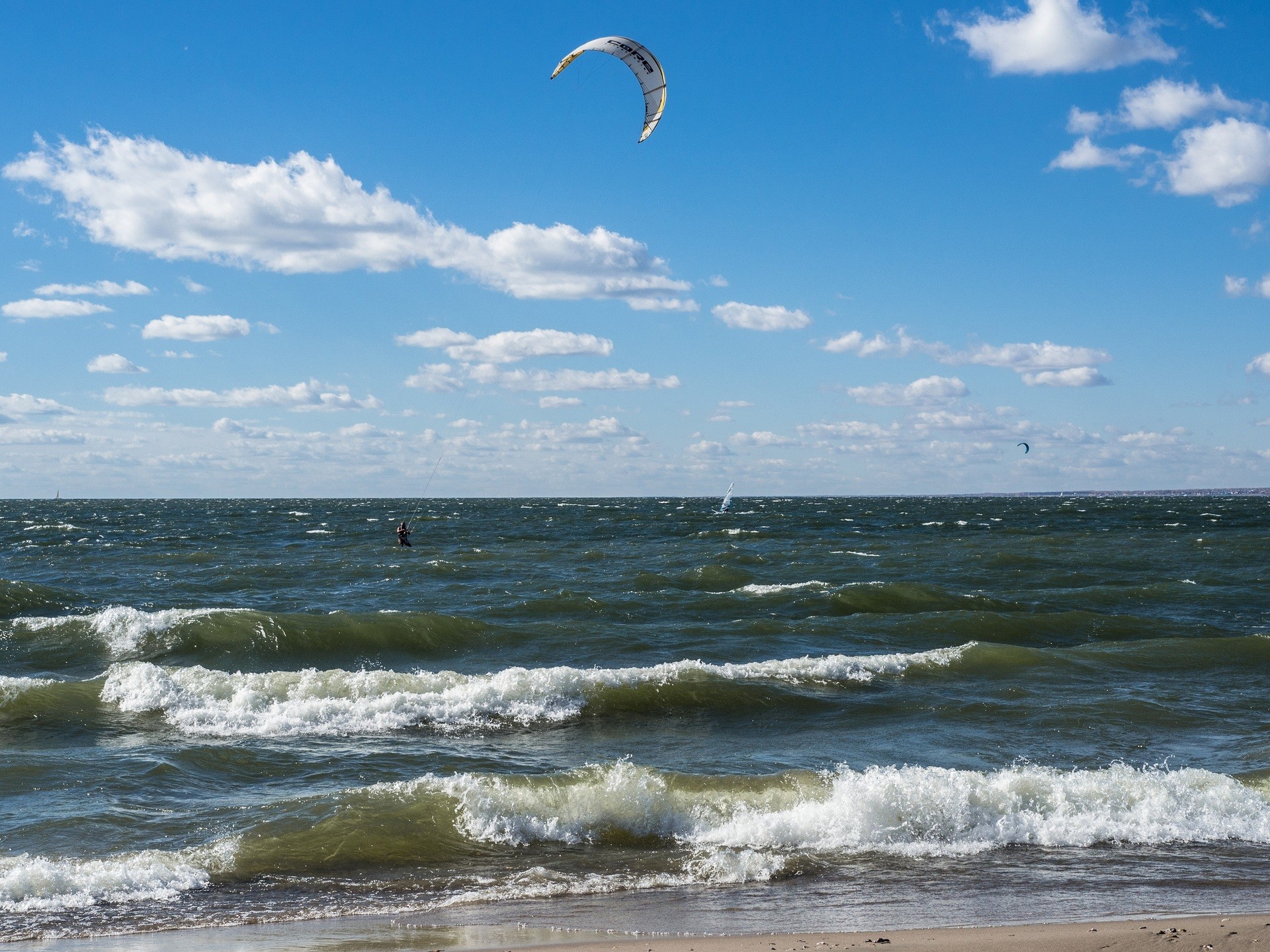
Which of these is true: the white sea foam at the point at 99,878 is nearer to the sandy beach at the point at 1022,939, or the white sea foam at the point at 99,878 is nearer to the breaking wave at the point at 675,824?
the breaking wave at the point at 675,824

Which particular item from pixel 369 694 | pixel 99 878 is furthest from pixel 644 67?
pixel 99 878

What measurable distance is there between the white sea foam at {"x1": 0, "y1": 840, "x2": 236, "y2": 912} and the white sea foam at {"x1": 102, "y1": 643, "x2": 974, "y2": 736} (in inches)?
180

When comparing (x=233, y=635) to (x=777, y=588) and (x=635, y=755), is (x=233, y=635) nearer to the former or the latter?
(x=635, y=755)

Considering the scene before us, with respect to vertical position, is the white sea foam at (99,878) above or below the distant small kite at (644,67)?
below

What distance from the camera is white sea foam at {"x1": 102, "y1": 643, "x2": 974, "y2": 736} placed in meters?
12.4

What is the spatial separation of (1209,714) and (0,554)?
40.5m

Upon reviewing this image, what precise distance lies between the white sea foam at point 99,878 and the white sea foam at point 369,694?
180 inches

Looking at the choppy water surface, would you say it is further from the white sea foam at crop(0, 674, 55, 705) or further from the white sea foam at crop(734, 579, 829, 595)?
the white sea foam at crop(734, 579, 829, 595)

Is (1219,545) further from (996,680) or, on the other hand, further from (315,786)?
(315,786)

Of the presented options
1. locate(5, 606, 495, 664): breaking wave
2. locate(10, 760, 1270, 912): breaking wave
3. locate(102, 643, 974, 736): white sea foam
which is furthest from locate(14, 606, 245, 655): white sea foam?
locate(10, 760, 1270, 912): breaking wave

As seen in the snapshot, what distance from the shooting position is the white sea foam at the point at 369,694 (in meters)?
12.4

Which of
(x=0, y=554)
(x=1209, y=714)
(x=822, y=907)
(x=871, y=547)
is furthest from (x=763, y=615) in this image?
(x=0, y=554)

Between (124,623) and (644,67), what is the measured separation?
44.3 feet

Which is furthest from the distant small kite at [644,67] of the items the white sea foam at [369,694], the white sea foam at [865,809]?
the white sea foam at [865,809]
